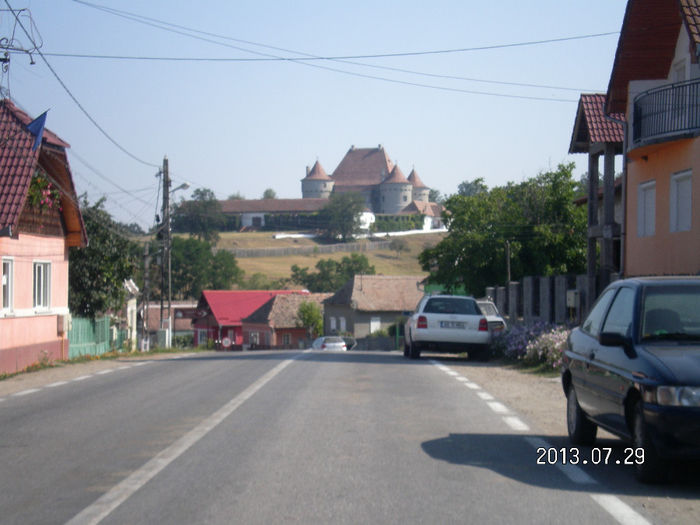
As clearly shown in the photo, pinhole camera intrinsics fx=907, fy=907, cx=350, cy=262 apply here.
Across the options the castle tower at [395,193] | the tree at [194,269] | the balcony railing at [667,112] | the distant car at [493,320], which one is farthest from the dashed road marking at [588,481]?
the castle tower at [395,193]

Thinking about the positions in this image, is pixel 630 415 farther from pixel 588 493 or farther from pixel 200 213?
pixel 200 213

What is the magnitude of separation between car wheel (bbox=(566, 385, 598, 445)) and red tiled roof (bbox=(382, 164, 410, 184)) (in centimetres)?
18529

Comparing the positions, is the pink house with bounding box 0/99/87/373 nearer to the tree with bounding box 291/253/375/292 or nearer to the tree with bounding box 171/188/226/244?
the tree with bounding box 291/253/375/292

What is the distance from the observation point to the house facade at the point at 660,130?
20062 millimetres

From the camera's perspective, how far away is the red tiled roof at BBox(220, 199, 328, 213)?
172625mm

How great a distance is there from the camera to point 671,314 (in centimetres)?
734

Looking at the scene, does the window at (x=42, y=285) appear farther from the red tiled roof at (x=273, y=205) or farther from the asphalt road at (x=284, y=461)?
the red tiled roof at (x=273, y=205)

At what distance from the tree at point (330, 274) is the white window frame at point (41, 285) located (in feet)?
267

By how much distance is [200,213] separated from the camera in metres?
139

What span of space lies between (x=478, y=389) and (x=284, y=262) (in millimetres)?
111901

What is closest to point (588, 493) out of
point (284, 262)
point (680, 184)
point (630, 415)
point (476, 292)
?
point (630, 415)

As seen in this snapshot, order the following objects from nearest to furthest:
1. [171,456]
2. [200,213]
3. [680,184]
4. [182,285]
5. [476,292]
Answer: [171,456] → [680,184] → [476,292] → [182,285] → [200,213]

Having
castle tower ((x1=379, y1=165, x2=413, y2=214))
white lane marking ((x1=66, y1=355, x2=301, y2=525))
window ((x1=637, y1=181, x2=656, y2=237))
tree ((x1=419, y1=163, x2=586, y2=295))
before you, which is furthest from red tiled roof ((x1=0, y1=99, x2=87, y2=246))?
castle tower ((x1=379, y1=165, x2=413, y2=214))

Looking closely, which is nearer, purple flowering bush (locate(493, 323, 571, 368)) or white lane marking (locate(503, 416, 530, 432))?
white lane marking (locate(503, 416, 530, 432))
